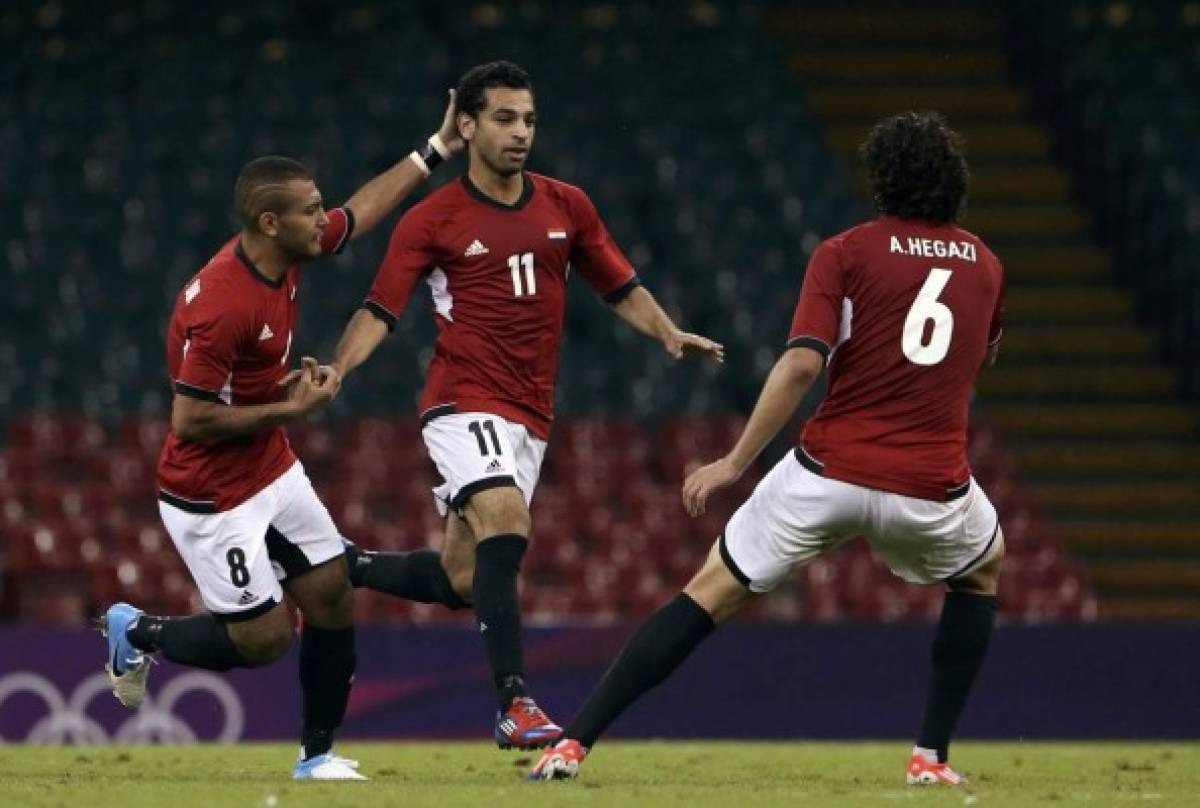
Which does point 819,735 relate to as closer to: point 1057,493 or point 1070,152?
point 1057,493

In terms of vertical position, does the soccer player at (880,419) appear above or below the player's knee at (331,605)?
above

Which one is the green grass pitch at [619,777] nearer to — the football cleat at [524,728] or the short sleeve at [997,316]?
the football cleat at [524,728]

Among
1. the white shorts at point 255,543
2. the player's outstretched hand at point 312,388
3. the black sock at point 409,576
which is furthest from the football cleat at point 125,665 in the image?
the player's outstretched hand at point 312,388

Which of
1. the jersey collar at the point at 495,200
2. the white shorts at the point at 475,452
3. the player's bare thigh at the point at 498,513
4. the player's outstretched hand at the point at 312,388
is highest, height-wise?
the jersey collar at the point at 495,200

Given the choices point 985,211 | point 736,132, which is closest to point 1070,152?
point 985,211

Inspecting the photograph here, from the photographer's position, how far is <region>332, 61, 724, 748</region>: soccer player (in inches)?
377

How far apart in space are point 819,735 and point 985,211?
29.7ft

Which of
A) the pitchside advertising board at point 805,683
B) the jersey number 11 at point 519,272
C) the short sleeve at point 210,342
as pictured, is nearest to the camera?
the short sleeve at point 210,342

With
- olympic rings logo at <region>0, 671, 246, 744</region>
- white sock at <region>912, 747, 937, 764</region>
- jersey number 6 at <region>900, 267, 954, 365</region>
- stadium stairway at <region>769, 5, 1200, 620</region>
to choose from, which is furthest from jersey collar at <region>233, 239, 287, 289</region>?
stadium stairway at <region>769, 5, 1200, 620</region>

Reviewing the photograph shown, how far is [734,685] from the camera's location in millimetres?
14141

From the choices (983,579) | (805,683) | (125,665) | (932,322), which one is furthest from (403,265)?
(805,683)

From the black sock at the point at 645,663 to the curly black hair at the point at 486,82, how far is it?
2311 millimetres

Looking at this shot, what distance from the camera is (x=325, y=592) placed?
946cm

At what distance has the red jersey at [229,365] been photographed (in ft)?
29.3
